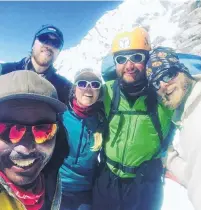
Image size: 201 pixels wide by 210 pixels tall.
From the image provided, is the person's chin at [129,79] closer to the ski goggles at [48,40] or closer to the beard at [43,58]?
the beard at [43,58]

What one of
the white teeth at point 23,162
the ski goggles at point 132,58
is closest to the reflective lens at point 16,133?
the white teeth at point 23,162

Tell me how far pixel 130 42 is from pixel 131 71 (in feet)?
1.61

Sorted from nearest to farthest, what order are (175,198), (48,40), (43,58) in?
1. (43,58)
2. (48,40)
3. (175,198)

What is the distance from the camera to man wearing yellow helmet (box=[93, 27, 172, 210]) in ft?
13.8

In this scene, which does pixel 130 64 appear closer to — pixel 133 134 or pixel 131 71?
pixel 131 71

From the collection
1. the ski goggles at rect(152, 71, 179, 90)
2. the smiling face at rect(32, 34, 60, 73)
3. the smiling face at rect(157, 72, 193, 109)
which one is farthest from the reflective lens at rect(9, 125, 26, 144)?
the smiling face at rect(32, 34, 60, 73)

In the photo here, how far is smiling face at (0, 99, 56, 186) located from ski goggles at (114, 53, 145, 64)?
→ 85.9 inches

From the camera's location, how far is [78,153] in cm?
424

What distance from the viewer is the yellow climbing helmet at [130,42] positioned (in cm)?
447

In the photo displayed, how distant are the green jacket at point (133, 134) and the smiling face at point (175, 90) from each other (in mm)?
628

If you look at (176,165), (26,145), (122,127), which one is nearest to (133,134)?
(122,127)

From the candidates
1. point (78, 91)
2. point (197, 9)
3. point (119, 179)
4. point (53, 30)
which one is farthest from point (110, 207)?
point (197, 9)

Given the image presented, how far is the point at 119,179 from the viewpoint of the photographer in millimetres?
4469

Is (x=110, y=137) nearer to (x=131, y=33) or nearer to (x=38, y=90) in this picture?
(x=131, y=33)
